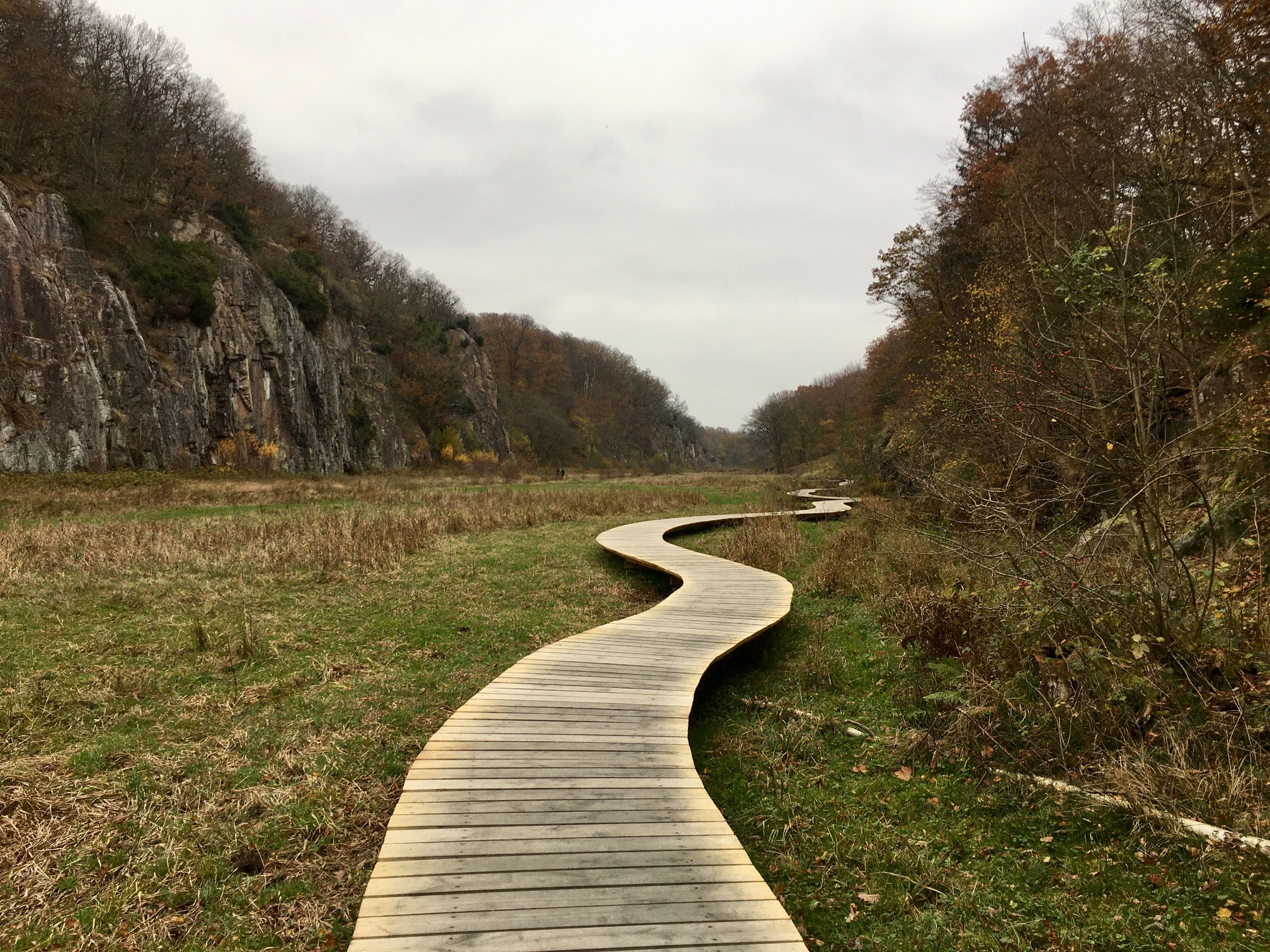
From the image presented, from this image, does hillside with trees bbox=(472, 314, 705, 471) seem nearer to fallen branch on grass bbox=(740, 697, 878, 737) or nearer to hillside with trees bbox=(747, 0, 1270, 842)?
hillside with trees bbox=(747, 0, 1270, 842)

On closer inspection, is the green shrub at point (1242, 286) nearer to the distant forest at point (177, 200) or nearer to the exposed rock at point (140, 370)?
the exposed rock at point (140, 370)

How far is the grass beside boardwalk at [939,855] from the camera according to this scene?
296cm

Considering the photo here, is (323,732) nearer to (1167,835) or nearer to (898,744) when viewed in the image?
→ (898,744)

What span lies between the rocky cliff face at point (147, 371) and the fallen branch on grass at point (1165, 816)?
87.8ft

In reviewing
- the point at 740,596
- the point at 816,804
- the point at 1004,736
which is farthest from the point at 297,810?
the point at 740,596

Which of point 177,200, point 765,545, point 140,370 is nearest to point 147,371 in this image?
point 140,370

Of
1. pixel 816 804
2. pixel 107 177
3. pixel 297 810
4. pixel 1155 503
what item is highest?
pixel 107 177

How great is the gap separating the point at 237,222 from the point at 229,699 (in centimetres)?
3913

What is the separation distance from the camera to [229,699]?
5.46 meters

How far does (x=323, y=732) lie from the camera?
495 centimetres

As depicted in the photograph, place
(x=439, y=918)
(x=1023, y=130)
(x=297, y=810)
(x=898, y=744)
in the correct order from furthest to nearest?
(x=1023, y=130) → (x=898, y=744) → (x=297, y=810) → (x=439, y=918)

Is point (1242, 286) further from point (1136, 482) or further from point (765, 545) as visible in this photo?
point (765, 545)

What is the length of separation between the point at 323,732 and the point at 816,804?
351 centimetres

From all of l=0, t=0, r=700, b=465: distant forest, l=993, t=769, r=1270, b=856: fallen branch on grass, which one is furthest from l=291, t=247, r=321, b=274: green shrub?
l=993, t=769, r=1270, b=856: fallen branch on grass
